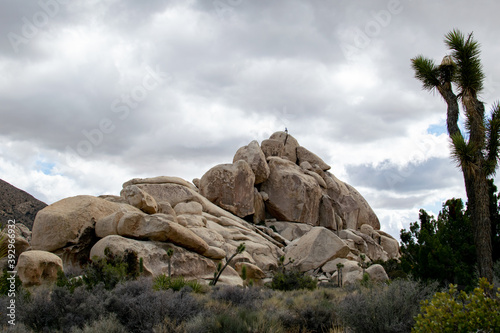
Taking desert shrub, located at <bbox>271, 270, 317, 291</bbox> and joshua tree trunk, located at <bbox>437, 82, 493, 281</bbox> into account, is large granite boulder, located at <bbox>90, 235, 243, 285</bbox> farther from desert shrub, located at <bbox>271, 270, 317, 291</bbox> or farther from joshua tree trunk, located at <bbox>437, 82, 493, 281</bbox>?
joshua tree trunk, located at <bbox>437, 82, 493, 281</bbox>

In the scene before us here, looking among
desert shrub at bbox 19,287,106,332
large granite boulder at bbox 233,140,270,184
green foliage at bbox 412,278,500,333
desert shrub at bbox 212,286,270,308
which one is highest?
large granite boulder at bbox 233,140,270,184

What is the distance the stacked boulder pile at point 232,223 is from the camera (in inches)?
912

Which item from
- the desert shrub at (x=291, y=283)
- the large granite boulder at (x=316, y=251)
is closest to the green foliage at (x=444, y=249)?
the desert shrub at (x=291, y=283)

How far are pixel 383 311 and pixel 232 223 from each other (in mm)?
28321

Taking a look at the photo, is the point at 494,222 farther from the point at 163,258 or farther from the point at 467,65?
the point at 163,258

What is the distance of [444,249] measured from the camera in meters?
15.8

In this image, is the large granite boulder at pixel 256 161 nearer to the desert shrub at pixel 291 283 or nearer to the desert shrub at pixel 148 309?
the desert shrub at pixel 291 283

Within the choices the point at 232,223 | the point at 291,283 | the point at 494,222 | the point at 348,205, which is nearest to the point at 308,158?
the point at 348,205

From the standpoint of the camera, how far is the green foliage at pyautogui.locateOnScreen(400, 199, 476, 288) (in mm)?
15906

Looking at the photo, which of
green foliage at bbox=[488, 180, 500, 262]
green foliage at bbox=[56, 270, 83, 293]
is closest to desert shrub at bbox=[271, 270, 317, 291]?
green foliage at bbox=[488, 180, 500, 262]

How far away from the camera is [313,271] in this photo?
31188 mm

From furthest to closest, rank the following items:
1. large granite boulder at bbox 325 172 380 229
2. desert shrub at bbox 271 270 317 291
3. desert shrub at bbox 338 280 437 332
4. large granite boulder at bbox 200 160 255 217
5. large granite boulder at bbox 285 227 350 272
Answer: large granite boulder at bbox 325 172 380 229 → large granite boulder at bbox 200 160 255 217 → large granite boulder at bbox 285 227 350 272 → desert shrub at bbox 271 270 317 291 → desert shrub at bbox 338 280 437 332

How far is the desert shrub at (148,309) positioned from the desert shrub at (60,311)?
0.41 metres

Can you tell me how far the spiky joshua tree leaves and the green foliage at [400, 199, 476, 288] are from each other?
1.03m
